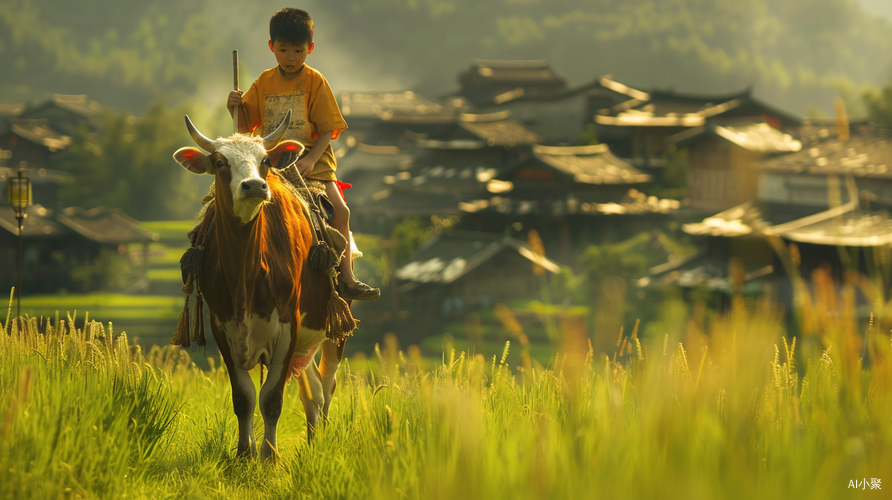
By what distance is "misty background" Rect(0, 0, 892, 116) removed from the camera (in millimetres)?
93688

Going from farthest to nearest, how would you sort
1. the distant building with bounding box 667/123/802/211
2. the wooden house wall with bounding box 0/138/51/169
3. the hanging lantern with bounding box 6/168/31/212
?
1. the wooden house wall with bounding box 0/138/51/169
2. the distant building with bounding box 667/123/802/211
3. the hanging lantern with bounding box 6/168/31/212

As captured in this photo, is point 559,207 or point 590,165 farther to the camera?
point 590,165

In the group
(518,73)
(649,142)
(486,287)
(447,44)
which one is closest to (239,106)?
(486,287)

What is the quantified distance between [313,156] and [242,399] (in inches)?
57.5

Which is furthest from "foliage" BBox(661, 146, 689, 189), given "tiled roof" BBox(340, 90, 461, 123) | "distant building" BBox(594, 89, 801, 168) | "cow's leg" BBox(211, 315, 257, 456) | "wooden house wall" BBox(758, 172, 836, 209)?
"cow's leg" BBox(211, 315, 257, 456)

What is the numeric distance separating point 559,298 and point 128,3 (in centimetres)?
9823

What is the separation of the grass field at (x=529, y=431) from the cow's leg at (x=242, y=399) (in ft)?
0.31

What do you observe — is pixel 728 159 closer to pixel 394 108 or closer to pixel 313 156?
pixel 394 108

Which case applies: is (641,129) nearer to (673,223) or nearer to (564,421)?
(673,223)

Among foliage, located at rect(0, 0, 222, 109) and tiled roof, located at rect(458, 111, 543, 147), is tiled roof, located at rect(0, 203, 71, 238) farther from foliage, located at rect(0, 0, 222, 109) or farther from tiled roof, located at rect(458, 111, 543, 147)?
foliage, located at rect(0, 0, 222, 109)

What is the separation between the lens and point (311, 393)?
4.84 meters

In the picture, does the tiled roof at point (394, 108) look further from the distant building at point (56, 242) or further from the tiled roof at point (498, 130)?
the distant building at point (56, 242)

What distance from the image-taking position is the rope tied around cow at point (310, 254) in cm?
414

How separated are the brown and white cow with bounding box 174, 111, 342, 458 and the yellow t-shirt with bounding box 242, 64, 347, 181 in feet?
1.33
